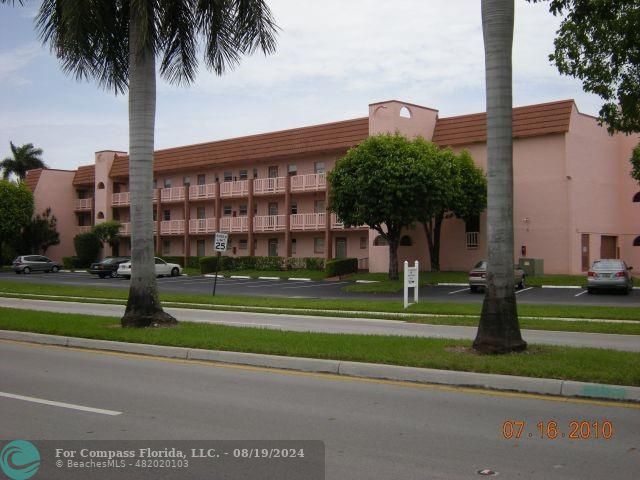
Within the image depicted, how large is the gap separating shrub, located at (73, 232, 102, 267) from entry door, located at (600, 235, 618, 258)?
40.5 metres

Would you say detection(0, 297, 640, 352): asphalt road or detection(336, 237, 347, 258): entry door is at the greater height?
detection(336, 237, 347, 258): entry door

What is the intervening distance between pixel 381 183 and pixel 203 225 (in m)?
25.4

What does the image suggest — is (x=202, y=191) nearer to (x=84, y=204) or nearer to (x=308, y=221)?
(x=308, y=221)

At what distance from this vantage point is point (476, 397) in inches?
316

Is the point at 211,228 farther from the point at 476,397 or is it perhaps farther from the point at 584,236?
the point at 476,397

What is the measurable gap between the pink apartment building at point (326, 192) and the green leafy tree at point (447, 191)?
178cm

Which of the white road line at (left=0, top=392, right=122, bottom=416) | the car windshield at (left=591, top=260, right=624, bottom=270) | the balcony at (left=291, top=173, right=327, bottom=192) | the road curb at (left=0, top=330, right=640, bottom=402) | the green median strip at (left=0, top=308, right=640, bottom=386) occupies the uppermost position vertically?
the balcony at (left=291, top=173, right=327, bottom=192)

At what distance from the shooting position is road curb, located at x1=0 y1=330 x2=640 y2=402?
785cm

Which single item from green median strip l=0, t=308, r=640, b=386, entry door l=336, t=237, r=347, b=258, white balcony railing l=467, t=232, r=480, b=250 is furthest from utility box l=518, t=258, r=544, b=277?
green median strip l=0, t=308, r=640, b=386

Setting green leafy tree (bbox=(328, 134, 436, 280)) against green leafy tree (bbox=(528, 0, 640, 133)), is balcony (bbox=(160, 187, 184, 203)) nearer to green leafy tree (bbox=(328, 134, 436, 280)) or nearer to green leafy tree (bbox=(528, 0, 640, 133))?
green leafy tree (bbox=(328, 134, 436, 280))

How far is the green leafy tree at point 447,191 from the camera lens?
1256 inches

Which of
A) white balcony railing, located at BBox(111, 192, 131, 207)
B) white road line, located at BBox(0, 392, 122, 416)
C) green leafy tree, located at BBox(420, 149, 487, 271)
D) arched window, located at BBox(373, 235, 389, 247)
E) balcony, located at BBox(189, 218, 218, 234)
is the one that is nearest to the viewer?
white road line, located at BBox(0, 392, 122, 416)

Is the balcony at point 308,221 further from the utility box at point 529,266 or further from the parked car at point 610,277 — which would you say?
the parked car at point 610,277

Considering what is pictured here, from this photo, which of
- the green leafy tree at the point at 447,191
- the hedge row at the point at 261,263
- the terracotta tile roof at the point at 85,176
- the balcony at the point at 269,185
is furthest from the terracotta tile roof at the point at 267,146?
the green leafy tree at the point at 447,191
